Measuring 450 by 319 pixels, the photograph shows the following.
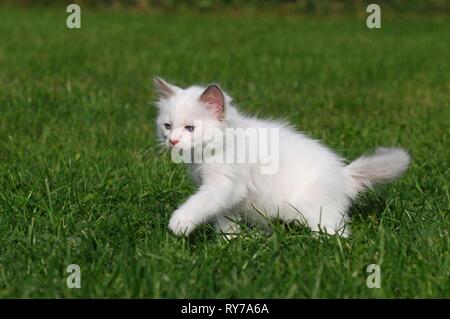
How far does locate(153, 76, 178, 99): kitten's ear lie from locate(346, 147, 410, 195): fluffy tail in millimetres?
1057

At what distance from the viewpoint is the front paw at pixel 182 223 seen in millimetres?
3910

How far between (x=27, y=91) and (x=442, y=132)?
152 inches

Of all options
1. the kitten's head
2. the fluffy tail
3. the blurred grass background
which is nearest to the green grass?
the fluffy tail

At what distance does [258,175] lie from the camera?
14.3ft

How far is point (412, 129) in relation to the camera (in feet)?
23.5

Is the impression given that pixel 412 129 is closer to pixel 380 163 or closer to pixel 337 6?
pixel 380 163

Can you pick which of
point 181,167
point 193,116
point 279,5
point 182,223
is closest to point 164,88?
point 193,116

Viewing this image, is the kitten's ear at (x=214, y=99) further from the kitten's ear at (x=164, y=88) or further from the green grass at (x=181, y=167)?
the green grass at (x=181, y=167)

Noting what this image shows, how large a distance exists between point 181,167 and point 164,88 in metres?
1.06

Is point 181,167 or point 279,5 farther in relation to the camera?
point 279,5

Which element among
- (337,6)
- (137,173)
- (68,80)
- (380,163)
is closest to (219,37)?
(68,80)

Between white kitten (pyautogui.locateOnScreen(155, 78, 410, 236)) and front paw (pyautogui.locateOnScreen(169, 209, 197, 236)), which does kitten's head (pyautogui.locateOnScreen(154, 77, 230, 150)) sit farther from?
front paw (pyautogui.locateOnScreen(169, 209, 197, 236))

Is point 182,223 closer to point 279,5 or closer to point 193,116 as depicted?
point 193,116

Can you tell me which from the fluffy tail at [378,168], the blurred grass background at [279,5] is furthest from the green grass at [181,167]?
the blurred grass background at [279,5]
